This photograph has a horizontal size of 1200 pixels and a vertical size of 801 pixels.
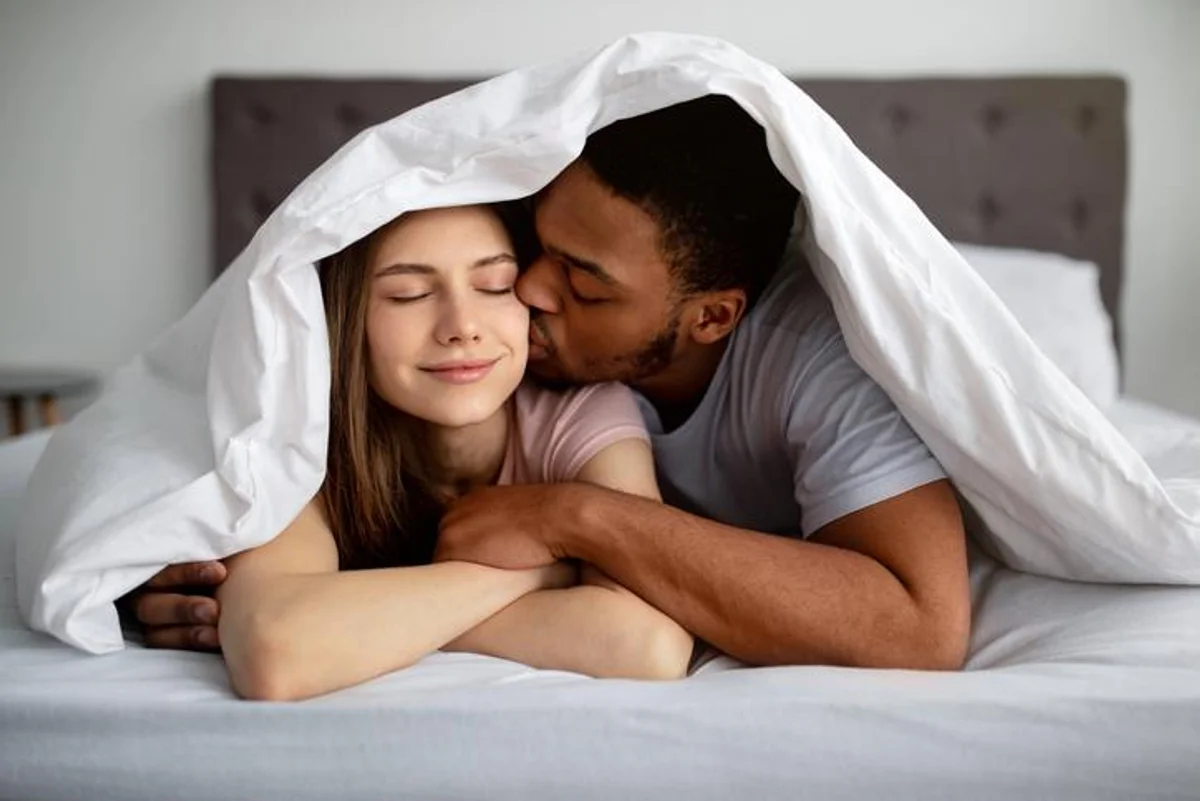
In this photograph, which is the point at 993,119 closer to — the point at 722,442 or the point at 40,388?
the point at 722,442

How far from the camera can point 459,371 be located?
1.36 m

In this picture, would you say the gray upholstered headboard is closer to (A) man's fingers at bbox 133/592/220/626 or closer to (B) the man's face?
(B) the man's face

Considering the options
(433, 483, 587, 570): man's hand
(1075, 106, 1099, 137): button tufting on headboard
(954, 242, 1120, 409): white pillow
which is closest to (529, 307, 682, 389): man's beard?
(433, 483, 587, 570): man's hand

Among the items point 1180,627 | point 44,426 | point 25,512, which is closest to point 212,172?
point 44,426

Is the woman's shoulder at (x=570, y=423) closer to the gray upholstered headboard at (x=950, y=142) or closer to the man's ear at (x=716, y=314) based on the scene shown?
the man's ear at (x=716, y=314)

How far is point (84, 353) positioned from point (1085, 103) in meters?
2.38

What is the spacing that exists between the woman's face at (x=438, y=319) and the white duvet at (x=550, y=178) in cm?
7

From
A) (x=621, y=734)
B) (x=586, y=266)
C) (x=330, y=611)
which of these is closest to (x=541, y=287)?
(x=586, y=266)

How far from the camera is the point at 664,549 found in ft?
3.98

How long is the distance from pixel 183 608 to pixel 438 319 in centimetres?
38

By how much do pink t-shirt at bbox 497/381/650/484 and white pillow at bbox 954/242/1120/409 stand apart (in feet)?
3.83

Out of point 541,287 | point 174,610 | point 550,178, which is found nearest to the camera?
point 174,610

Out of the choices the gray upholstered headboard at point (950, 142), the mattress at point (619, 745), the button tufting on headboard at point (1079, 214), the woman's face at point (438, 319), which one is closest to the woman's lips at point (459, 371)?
the woman's face at point (438, 319)

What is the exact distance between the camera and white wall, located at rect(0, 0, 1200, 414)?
298cm
